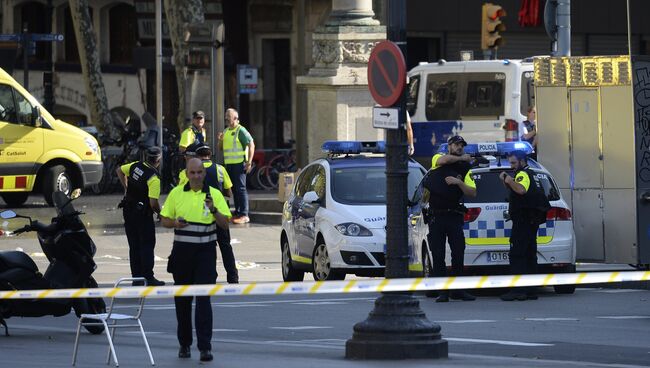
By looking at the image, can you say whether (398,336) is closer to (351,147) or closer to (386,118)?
(386,118)

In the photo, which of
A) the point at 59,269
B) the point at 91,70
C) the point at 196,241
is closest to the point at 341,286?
the point at 196,241

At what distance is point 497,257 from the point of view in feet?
61.2

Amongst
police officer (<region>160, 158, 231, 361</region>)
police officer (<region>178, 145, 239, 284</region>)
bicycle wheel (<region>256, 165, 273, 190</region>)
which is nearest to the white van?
bicycle wheel (<region>256, 165, 273, 190</region>)

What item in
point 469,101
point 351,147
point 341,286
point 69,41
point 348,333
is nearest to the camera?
point 341,286

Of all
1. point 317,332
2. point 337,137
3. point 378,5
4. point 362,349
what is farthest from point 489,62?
point 362,349

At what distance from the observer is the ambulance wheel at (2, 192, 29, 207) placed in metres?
32.1

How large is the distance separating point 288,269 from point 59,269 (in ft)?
18.3

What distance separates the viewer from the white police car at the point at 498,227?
18625 mm

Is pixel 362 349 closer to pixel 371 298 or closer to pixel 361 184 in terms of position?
pixel 371 298

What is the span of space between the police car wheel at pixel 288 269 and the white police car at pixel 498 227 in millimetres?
2061

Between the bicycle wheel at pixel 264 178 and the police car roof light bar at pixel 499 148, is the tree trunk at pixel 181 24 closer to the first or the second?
the bicycle wheel at pixel 264 178

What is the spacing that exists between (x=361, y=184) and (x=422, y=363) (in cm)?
731

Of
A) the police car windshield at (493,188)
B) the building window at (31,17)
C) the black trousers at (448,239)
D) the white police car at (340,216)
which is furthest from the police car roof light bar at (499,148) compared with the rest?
the building window at (31,17)

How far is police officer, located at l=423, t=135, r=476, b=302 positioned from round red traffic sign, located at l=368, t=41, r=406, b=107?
4.42 meters
